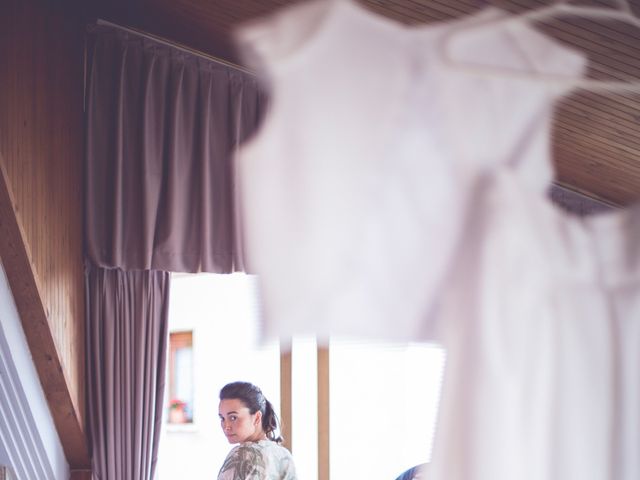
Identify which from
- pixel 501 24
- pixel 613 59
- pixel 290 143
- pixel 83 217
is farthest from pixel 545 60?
pixel 83 217

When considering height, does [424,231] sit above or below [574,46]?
below

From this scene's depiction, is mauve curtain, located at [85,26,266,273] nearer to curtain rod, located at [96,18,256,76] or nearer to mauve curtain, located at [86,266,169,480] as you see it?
curtain rod, located at [96,18,256,76]

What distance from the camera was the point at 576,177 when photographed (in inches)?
198

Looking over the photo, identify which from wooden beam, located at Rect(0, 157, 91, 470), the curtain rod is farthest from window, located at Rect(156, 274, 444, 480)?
the curtain rod

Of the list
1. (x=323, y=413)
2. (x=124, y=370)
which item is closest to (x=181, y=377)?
(x=323, y=413)

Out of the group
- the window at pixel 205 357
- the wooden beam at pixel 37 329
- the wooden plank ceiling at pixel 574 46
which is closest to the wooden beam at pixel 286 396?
the window at pixel 205 357

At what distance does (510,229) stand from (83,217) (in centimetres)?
366

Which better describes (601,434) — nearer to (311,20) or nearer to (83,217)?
(311,20)

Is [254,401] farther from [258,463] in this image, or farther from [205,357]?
[205,357]

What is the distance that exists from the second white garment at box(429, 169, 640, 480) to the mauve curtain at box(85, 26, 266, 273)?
3.49 meters

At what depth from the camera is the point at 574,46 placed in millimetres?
3367

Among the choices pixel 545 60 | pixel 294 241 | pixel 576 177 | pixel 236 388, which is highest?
pixel 576 177

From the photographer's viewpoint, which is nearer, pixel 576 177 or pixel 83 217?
pixel 83 217

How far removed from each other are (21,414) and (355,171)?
3434 millimetres
